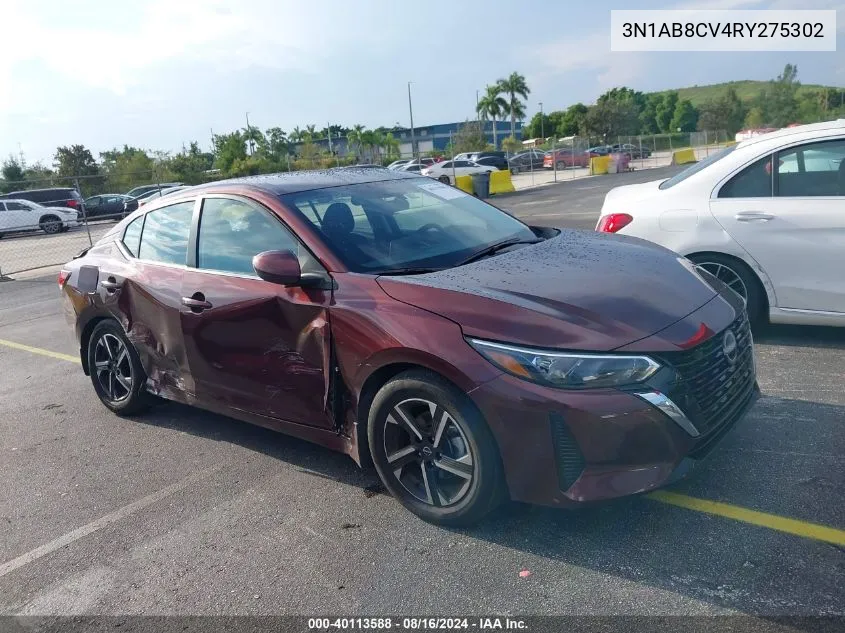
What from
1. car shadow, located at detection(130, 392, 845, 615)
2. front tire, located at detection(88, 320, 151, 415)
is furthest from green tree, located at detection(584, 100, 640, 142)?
car shadow, located at detection(130, 392, 845, 615)

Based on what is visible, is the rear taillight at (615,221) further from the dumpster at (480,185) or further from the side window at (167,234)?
the dumpster at (480,185)

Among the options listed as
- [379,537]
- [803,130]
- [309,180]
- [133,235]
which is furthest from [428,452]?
[803,130]

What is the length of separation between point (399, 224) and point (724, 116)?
77834 millimetres

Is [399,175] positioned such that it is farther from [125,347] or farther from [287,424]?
[125,347]

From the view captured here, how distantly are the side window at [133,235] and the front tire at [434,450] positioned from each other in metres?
2.53

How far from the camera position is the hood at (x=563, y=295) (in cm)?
304

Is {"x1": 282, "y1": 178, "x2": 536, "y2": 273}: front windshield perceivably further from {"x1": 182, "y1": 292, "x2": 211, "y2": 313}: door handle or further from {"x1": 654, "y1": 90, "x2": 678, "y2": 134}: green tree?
{"x1": 654, "y1": 90, "x2": 678, "y2": 134}: green tree

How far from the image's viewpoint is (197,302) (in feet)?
14.1

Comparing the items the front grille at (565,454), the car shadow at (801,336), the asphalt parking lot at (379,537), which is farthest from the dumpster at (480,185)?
the front grille at (565,454)

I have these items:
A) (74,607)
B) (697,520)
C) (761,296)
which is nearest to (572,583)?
(697,520)

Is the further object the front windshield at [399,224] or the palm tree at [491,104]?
the palm tree at [491,104]

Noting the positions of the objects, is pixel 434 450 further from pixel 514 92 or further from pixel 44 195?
pixel 514 92

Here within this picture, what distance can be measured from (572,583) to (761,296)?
3.46m

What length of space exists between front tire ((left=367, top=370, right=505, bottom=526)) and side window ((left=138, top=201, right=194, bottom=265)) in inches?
74.6
